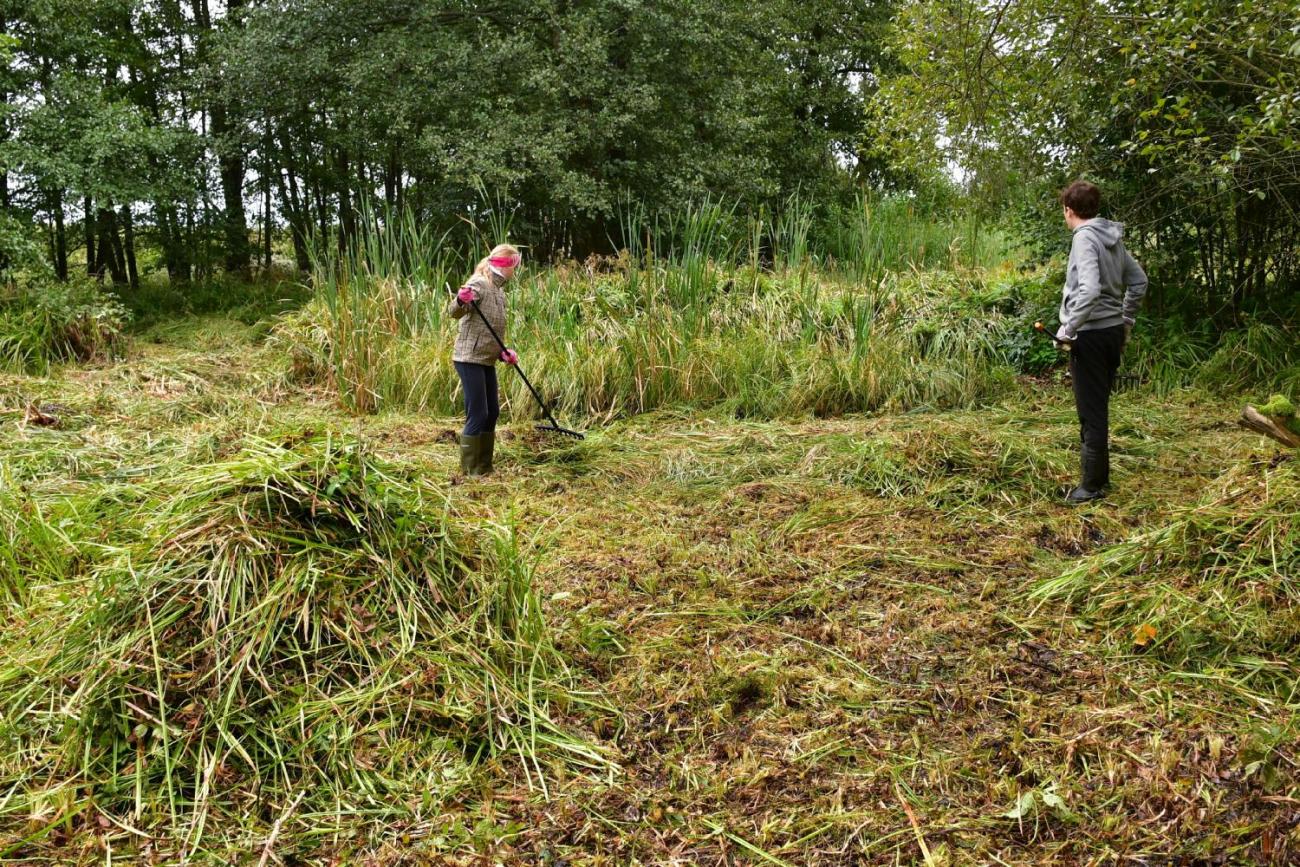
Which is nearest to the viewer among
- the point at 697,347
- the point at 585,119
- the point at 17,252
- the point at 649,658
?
the point at 649,658

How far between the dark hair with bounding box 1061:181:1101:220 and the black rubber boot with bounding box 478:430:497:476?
3.16 metres

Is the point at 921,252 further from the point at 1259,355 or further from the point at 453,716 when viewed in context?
the point at 453,716

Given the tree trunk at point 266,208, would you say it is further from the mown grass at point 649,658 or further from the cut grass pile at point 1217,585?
the cut grass pile at point 1217,585

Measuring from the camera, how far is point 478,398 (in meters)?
Result: 5.26

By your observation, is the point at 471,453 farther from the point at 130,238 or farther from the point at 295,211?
the point at 295,211

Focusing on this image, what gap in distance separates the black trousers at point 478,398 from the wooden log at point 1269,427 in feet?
11.7

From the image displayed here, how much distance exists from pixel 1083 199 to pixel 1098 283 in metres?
0.39

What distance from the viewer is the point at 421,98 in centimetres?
1187

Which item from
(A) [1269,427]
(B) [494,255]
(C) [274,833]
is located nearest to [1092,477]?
(A) [1269,427]

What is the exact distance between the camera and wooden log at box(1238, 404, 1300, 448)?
9.91ft

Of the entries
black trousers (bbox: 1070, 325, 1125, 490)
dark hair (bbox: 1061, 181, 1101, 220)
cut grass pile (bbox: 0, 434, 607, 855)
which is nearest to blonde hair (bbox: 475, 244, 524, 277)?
cut grass pile (bbox: 0, 434, 607, 855)

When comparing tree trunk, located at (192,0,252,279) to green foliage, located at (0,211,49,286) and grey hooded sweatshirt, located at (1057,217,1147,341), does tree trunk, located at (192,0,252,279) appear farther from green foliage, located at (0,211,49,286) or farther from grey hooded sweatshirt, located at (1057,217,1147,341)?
grey hooded sweatshirt, located at (1057,217,1147,341)

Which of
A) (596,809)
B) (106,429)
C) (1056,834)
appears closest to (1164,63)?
(1056,834)

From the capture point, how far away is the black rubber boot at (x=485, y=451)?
5371 mm
